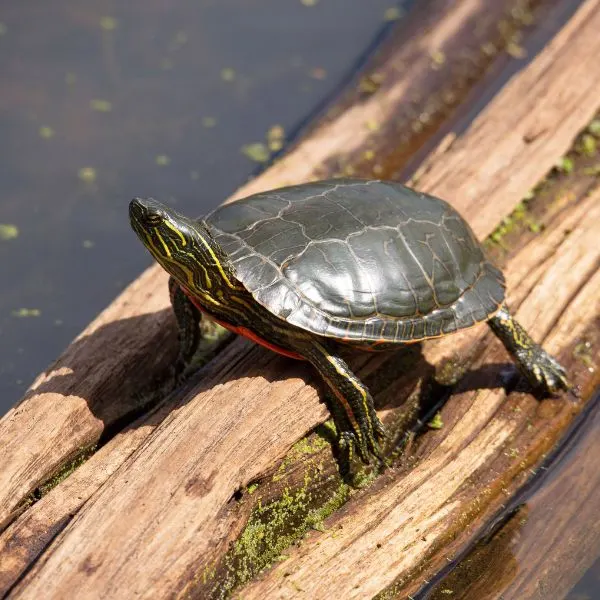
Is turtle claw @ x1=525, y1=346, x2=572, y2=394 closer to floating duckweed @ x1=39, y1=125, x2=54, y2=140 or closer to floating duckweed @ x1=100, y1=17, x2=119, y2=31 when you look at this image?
floating duckweed @ x1=39, y1=125, x2=54, y2=140

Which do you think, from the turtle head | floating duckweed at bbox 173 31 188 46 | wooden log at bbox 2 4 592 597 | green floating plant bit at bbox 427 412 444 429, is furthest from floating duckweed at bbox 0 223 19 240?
green floating plant bit at bbox 427 412 444 429

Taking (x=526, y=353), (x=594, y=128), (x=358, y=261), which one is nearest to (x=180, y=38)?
(x=594, y=128)

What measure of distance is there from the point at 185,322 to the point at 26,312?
5.13ft

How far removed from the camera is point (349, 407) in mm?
3984

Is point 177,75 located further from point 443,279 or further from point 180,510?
point 180,510

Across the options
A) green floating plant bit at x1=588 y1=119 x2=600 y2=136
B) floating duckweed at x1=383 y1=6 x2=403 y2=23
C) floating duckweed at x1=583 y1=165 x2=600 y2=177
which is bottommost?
floating duckweed at x1=583 y1=165 x2=600 y2=177

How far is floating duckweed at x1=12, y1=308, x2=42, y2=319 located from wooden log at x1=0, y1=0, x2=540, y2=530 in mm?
939

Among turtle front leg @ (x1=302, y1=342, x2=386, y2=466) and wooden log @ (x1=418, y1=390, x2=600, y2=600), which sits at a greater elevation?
turtle front leg @ (x1=302, y1=342, x2=386, y2=466)

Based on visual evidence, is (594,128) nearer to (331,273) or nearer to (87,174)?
(331,273)

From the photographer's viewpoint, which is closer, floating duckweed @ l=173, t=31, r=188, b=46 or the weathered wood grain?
the weathered wood grain

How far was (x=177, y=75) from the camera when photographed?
7.43 meters

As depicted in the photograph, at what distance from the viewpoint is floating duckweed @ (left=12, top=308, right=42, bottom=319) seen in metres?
5.44

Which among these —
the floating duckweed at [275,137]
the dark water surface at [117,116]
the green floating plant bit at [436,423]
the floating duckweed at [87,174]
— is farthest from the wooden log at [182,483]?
the floating duckweed at [275,137]

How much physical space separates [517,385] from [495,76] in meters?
3.81
